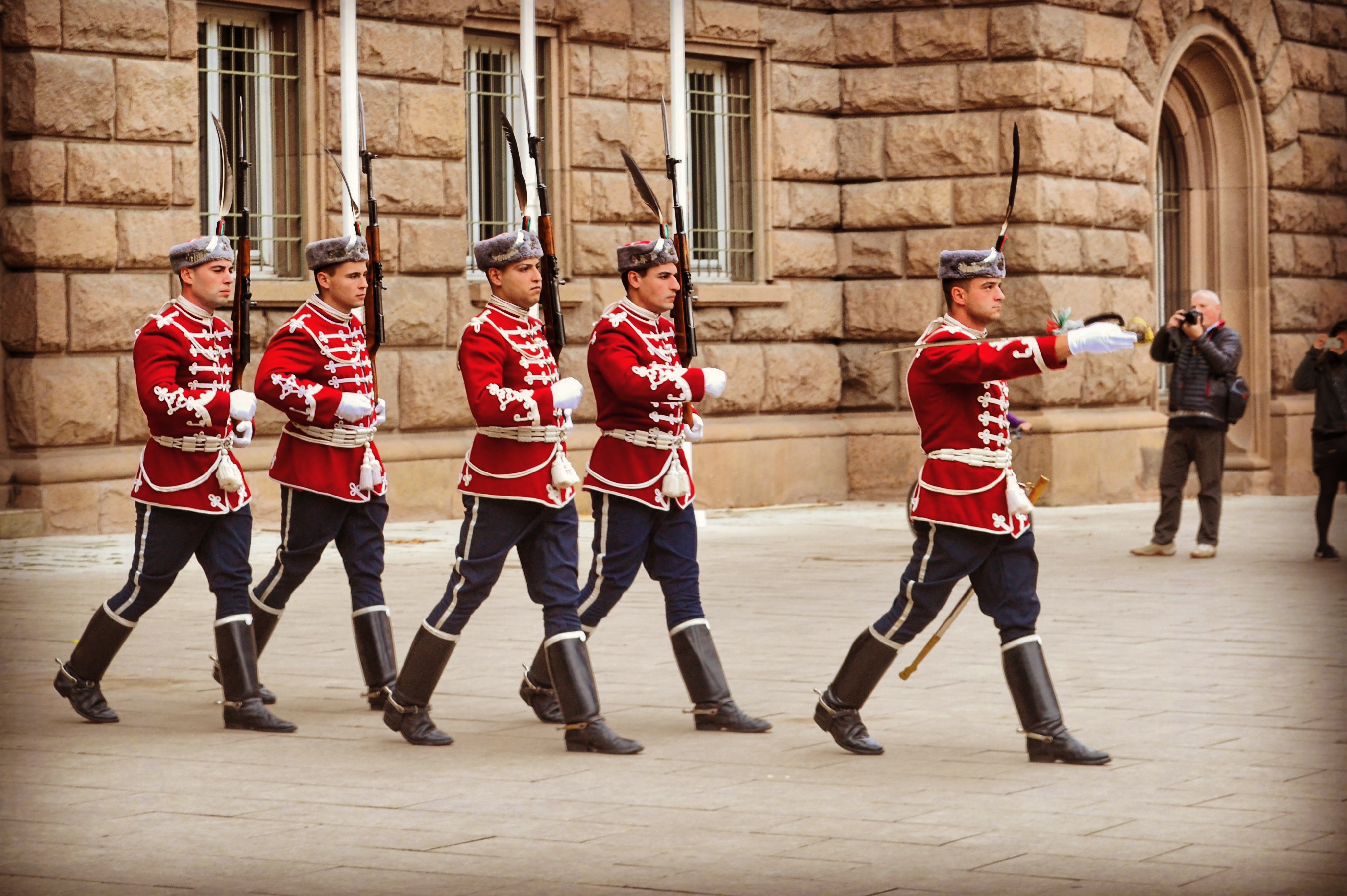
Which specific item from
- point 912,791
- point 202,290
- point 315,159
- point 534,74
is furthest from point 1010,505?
point 315,159

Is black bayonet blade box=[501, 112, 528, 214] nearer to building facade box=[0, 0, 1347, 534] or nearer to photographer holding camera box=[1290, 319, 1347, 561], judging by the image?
building facade box=[0, 0, 1347, 534]

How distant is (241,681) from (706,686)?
1.68 m

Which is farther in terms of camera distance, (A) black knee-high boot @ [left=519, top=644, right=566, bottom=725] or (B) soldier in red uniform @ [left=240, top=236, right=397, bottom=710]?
(B) soldier in red uniform @ [left=240, top=236, right=397, bottom=710]

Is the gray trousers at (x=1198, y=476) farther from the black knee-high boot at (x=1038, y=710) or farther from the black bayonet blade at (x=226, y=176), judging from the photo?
the black bayonet blade at (x=226, y=176)

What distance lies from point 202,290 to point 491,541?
1.50m

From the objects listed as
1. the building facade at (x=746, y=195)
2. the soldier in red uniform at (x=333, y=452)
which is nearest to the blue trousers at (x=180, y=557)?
the soldier in red uniform at (x=333, y=452)

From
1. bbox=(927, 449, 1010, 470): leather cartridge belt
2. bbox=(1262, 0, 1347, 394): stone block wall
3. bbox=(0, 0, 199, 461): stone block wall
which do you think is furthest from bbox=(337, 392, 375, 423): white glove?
bbox=(1262, 0, 1347, 394): stone block wall

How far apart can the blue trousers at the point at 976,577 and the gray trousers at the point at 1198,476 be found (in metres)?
6.87

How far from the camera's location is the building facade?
1366cm

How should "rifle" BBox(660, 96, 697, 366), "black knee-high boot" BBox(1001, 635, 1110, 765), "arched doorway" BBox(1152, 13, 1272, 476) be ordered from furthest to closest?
"arched doorway" BBox(1152, 13, 1272, 476) → "rifle" BBox(660, 96, 697, 366) → "black knee-high boot" BBox(1001, 635, 1110, 765)

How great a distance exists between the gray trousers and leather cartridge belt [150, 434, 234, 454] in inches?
299

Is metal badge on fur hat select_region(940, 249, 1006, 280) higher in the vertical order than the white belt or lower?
higher

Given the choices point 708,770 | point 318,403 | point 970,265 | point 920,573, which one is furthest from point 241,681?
point 970,265

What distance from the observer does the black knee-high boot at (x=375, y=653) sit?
8.08 m
